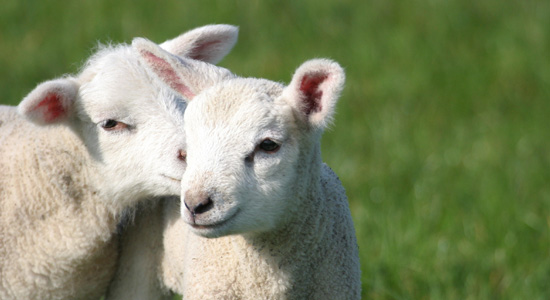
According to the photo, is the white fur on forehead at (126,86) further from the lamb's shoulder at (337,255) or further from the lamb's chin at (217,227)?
the lamb's chin at (217,227)

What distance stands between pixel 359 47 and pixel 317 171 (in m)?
5.89

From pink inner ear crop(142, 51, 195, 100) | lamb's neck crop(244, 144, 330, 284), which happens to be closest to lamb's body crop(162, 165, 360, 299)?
lamb's neck crop(244, 144, 330, 284)

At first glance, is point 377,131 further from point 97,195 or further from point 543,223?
point 97,195

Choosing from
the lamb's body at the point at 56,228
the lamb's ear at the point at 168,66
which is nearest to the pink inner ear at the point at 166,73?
the lamb's ear at the point at 168,66

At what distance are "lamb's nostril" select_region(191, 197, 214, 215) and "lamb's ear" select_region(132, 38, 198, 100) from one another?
0.63m

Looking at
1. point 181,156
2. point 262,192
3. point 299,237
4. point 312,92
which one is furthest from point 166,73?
point 299,237

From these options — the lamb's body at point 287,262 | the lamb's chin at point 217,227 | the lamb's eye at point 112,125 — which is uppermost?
the lamb's eye at point 112,125

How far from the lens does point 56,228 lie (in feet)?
14.2

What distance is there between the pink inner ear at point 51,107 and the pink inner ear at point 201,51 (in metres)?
0.67

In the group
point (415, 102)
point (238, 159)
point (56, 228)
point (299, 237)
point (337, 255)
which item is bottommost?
point (415, 102)

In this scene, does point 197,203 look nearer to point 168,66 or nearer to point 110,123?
point 168,66

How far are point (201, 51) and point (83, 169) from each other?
2.66 ft

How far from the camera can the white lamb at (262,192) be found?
3.31 metres

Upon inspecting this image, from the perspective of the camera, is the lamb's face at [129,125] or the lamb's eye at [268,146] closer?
the lamb's eye at [268,146]
